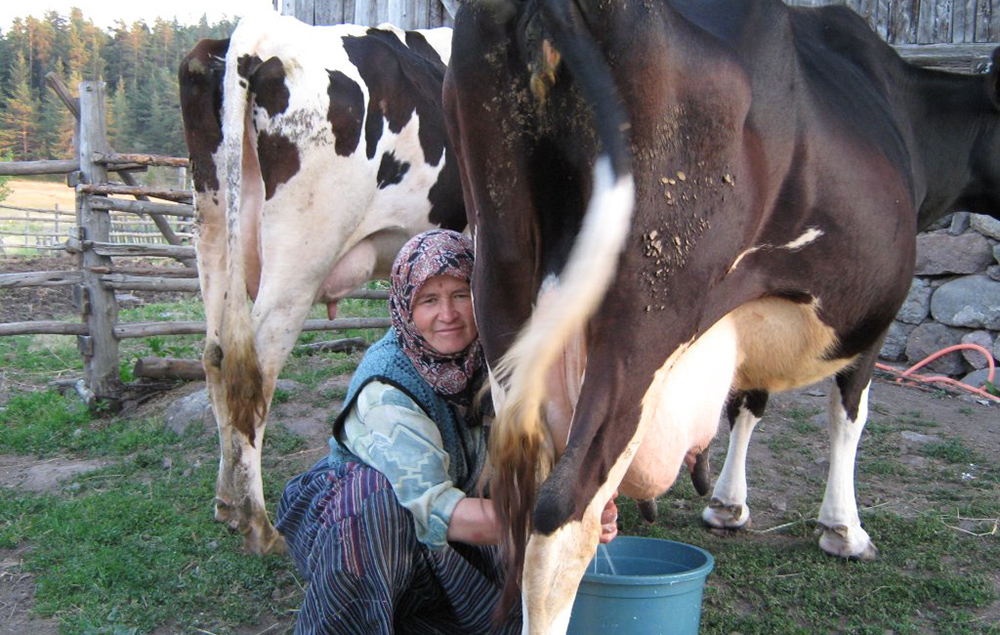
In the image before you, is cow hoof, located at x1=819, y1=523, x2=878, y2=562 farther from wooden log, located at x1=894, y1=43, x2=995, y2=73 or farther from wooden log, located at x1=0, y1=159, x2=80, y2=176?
wooden log, located at x1=0, y1=159, x2=80, y2=176

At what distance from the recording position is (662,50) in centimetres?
191

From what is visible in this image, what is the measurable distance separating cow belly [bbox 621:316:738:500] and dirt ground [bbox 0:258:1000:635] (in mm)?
1462

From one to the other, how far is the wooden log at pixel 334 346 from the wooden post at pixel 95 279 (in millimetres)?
1438

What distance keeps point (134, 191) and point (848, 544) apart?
5524 millimetres

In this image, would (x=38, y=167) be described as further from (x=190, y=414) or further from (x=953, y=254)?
(x=953, y=254)

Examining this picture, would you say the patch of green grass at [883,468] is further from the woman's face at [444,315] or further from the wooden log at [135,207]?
the wooden log at [135,207]

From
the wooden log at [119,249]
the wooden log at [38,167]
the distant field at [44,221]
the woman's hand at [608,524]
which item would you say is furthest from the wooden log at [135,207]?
the distant field at [44,221]

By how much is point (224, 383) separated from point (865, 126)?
8.53ft

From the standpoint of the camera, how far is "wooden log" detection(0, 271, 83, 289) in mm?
6570

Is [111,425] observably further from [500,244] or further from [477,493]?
[500,244]

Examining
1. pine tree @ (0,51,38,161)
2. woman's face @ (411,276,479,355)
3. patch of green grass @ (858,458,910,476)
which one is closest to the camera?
woman's face @ (411,276,479,355)

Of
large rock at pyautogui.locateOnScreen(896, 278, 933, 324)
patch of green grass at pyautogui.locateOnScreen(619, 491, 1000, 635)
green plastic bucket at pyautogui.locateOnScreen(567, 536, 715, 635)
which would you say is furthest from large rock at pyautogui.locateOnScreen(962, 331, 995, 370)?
green plastic bucket at pyautogui.locateOnScreen(567, 536, 715, 635)

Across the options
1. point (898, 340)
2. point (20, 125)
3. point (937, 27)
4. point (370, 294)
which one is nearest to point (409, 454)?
point (370, 294)

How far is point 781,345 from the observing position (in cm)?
273
